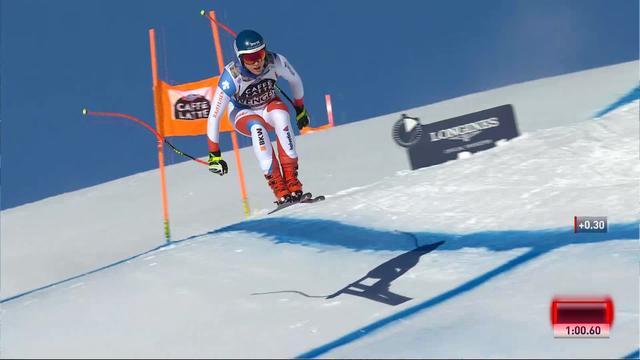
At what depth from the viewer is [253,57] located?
4.88 metres

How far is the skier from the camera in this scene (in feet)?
16.5

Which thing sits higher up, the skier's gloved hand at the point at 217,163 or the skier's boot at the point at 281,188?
the skier's gloved hand at the point at 217,163

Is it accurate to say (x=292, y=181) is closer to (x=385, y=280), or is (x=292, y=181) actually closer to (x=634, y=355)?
(x=385, y=280)

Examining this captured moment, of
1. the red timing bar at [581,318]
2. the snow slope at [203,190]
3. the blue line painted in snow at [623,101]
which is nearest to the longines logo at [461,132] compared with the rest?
the snow slope at [203,190]

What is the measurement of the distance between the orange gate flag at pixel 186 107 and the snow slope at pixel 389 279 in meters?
1.24

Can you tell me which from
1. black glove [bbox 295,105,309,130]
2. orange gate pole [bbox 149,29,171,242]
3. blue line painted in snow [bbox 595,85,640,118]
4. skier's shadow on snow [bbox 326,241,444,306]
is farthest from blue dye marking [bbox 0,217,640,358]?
blue line painted in snow [bbox 595,85,640,118]

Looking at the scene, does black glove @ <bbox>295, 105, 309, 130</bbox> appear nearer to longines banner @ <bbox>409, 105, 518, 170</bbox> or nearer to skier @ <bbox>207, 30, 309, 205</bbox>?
skier @ <bbox>207, 30, 309, 205</bbox>

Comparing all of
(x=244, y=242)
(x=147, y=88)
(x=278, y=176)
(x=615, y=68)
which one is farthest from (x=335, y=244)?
(x=615, y=68)

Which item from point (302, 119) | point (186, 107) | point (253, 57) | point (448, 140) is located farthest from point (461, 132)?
point (186, 107)

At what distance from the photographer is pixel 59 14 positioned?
23.8 feet

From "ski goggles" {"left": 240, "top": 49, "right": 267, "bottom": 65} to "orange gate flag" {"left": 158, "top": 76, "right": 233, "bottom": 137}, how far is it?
115 centimetres

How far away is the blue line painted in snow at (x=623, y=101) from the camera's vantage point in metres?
6.54

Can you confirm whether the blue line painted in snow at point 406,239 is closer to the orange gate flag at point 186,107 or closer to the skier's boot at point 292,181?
the skier's boot at point 292,181

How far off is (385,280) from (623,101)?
156 inches
